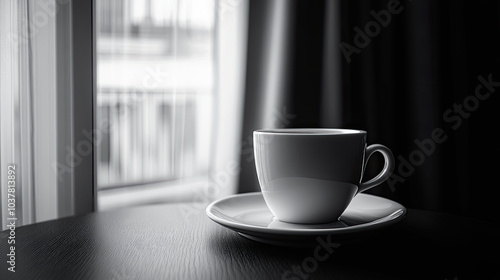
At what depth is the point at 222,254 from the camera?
1.52 feet

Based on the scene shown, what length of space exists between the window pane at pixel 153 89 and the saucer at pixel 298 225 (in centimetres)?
75

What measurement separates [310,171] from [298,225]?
7 centimetres

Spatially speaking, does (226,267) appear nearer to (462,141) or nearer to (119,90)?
(462,141)

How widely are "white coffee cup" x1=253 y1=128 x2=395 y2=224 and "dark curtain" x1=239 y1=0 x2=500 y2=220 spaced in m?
0.69

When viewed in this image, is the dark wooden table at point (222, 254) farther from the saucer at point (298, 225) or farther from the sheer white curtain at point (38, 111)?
the sheer white curtain at point (38, 111)

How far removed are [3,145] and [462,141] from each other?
106 cm

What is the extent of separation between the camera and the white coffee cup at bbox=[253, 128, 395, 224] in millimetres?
499

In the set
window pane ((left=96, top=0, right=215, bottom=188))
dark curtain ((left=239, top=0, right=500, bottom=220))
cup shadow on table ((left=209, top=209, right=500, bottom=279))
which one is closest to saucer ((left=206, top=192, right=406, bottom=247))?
cup shadow on table ((left=209, top=209, right=500, bottom=279))

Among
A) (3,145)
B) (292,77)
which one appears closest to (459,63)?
(292,77)

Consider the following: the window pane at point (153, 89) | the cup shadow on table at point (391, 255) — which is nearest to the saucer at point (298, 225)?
the cup shadow on table at point (391, 255)

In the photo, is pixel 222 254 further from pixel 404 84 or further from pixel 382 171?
pixel 404 84

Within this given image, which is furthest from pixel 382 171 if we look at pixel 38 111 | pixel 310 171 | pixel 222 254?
pixel 38 111

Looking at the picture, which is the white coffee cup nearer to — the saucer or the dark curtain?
the saucer

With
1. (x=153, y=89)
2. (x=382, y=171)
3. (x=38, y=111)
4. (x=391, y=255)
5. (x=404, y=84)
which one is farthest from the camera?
(x=153, y=89)
